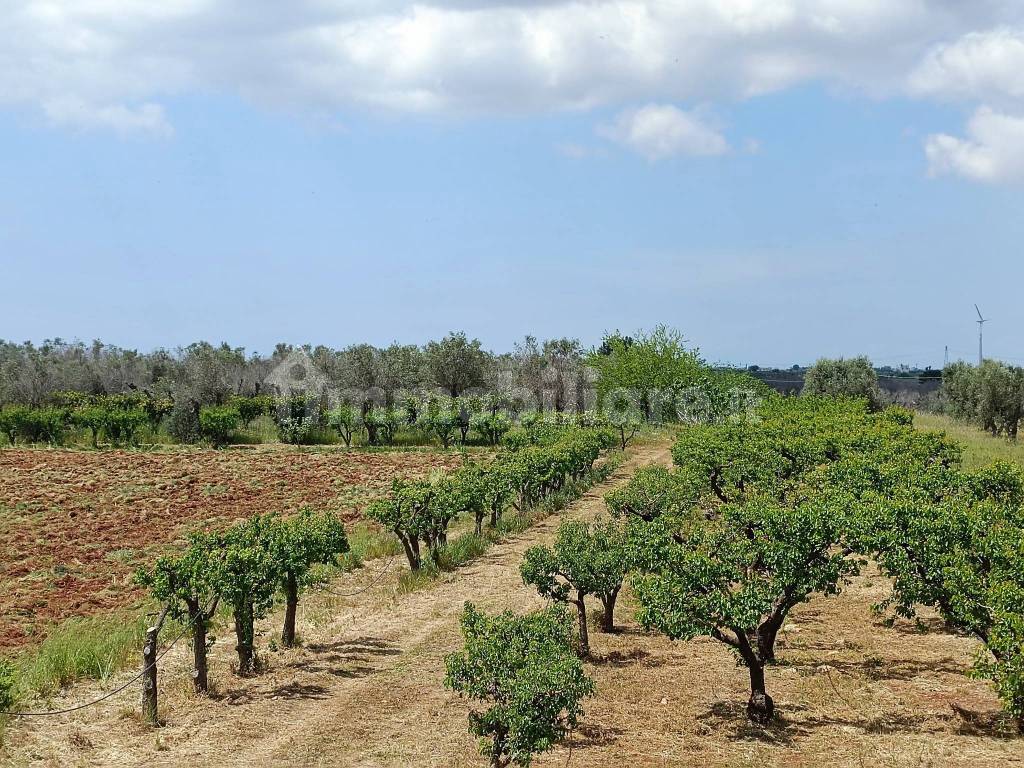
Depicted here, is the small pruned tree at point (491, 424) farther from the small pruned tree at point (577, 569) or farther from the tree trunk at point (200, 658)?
the tree trunk at point (200, 658)

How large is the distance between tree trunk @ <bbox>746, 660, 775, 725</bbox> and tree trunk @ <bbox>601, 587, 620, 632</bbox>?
207 inches

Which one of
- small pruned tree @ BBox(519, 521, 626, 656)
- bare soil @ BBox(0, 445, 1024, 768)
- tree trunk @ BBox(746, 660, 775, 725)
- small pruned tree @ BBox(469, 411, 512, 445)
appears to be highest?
small pruned tree @ BBox(469, 411, 512, 445)

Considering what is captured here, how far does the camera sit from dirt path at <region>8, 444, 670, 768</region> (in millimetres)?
13805

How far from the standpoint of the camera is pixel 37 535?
3394cm

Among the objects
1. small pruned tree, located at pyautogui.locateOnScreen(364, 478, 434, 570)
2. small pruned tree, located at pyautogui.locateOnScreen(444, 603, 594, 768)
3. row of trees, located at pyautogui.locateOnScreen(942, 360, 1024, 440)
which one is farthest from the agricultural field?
row of trees, located at pyautogui.locateOnScreen(942, 360, 1024, 440)

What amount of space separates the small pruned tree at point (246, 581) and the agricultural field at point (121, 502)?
22.1ft

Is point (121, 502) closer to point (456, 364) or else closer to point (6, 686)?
point (6, 686)

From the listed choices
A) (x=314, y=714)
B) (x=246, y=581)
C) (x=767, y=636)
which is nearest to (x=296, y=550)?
(x=246, y=581)

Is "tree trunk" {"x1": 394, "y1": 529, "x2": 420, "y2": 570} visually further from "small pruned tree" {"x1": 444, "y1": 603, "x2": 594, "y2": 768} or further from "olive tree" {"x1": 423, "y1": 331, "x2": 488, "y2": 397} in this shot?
"olive tree" {"x1": 423, "y1": 331, "x2": 488, "y2": 397}

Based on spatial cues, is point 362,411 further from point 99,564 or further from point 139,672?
point 139,672

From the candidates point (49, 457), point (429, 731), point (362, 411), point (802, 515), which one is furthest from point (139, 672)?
point (362, 411)

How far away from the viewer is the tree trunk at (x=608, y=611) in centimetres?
1995

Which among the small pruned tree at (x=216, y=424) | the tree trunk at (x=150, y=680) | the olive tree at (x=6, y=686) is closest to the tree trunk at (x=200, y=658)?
the tree trunk at (x=150, y=680)

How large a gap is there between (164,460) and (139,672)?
44.0 meters
